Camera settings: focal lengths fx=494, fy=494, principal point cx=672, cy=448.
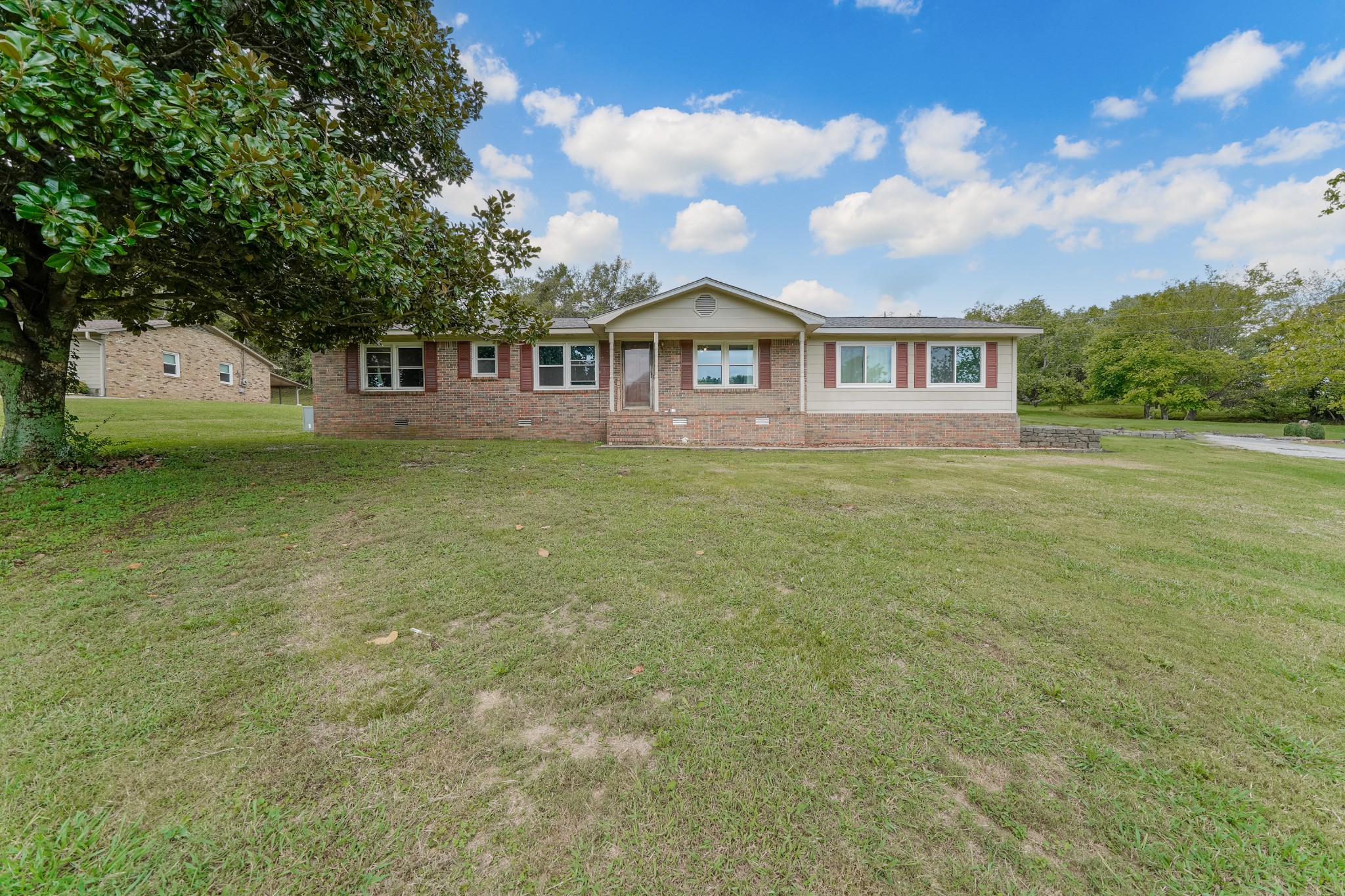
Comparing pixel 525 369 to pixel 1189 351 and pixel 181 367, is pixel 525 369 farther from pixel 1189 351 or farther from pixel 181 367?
pixel 1189 351

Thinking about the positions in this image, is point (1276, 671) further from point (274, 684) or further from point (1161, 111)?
point (1161, 111)

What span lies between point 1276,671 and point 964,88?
1998 cm

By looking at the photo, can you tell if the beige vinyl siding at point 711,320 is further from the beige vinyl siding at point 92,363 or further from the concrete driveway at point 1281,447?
the beige vinyl siding at point 92,363

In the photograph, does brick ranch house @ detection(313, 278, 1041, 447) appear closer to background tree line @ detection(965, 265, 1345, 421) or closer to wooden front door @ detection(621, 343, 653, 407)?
wooden front door @ detection(621, 343, 653, 407)

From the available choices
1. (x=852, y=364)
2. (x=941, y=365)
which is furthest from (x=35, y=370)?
(x=941, y=365)

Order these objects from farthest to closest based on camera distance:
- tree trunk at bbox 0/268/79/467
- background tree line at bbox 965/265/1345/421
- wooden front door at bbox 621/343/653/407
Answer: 1. background tree line at bbox 965/265/1345/421
2. wooden front door at bbox 621/343/653/407
3. tree trunk at bbox 0/268/79/467

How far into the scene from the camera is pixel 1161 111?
19.9m

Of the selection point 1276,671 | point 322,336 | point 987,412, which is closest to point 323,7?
point 322,336

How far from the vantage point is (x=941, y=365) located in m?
14.2

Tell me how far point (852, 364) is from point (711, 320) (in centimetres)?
439

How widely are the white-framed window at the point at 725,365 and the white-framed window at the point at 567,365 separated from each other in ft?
10.1

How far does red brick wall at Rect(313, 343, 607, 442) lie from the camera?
14195 mm

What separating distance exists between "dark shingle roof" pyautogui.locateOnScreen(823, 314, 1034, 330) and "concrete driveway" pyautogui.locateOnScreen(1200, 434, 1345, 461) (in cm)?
811

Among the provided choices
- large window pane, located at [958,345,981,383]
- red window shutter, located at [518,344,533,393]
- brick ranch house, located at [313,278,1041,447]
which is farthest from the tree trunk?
large window pane, located at [958,345,981,383]
